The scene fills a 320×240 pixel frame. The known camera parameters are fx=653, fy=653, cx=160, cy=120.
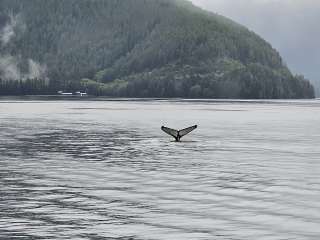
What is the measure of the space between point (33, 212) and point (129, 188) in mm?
9408

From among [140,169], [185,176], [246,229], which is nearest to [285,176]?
[185,176]

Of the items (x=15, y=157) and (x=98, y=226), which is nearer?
(x=98, y=226)

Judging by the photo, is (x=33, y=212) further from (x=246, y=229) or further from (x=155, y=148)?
(x=155, y=148)

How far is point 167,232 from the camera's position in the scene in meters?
27.2

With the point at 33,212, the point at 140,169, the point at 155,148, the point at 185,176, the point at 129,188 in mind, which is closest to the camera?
the point at 33,212

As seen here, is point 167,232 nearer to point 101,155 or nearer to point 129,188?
point 129,188

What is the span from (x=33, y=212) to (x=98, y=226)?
14.9ft

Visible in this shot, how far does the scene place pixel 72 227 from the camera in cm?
2805

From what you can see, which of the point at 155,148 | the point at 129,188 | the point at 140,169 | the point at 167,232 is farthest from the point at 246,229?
the point at 155,148

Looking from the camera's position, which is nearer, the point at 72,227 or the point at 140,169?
the point at 72,227

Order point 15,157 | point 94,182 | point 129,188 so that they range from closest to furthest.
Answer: point 129,188 → point 94,182 → point 15,157

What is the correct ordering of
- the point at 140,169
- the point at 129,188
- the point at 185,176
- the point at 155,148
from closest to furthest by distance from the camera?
the point at 129,188 < the point at 185,176 < the point at 140,169 < the point at 155,148

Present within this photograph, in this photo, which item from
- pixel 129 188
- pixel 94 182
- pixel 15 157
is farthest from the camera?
pixel 15 157

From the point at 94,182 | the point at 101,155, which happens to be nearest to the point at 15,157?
the point at 101,155
